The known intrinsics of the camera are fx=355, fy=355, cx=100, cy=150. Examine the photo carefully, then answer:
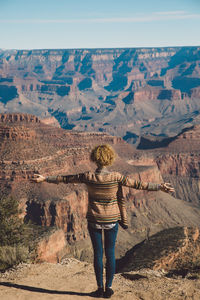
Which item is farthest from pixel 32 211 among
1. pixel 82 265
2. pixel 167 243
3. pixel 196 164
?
pixel 196 164

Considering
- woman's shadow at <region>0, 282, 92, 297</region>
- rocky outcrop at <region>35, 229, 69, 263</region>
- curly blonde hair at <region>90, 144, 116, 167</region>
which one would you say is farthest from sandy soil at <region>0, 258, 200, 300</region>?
rocky outcrop at <region>35, 229, 69, 263</region>

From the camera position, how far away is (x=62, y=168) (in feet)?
209

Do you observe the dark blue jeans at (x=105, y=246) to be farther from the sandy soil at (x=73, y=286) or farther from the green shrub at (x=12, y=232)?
the green shrub at (x=12, y=232)

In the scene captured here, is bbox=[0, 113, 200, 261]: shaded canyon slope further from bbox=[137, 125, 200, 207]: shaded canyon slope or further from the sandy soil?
the sandy soil

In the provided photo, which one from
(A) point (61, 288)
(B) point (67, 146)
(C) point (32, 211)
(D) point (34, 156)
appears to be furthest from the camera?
(B) point (67, 146)

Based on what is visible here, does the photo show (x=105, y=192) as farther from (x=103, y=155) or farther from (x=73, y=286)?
(x=73, y=286)

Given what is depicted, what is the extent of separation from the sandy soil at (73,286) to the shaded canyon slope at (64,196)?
2210 centimetres

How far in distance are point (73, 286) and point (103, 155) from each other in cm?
538

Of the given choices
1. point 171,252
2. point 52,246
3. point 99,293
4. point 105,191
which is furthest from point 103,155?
point 52,246

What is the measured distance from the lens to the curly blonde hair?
35.7 ft

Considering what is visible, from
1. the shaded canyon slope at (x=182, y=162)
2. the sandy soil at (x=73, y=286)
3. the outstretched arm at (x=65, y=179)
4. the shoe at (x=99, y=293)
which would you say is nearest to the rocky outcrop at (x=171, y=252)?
the sandy soil at (x=73, y=286)

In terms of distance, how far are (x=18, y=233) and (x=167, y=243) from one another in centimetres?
1682

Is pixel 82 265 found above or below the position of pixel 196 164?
below

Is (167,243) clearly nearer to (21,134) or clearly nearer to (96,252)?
(96,252)
